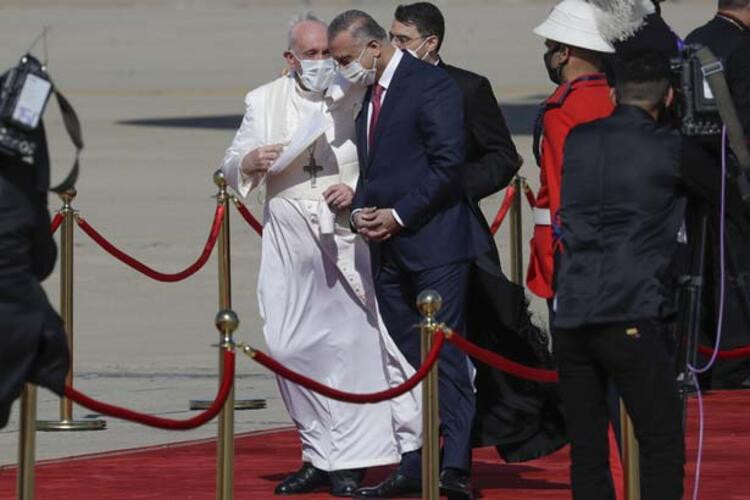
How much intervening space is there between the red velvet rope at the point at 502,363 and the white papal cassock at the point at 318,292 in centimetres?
79

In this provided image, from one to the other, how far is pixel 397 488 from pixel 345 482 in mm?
263

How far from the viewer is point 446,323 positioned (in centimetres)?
789

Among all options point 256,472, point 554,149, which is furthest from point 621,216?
point 256,472

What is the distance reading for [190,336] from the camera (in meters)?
12.7

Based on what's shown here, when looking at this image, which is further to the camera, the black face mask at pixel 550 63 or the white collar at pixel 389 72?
the white collar at pixel 389 72

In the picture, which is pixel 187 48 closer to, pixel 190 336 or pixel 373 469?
pixel 190 336

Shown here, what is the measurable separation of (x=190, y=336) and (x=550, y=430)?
4.75m

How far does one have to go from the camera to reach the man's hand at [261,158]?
8266 millimetres

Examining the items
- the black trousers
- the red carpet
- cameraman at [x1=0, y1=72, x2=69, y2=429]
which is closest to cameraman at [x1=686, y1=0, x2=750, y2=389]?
the red carpet

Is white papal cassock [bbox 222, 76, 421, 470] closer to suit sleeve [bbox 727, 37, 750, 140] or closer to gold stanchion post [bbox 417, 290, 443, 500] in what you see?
gold stanchion post [bbox 417, 290, 443, 500]

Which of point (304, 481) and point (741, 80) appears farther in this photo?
point (741, 80)

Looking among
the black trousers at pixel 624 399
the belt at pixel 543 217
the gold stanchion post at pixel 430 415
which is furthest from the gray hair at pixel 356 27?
the black trousers at pixel 624 399

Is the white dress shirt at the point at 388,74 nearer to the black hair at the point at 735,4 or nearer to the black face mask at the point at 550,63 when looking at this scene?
the black face mask at the point at 550,63

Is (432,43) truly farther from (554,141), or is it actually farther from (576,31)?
(554,141)
